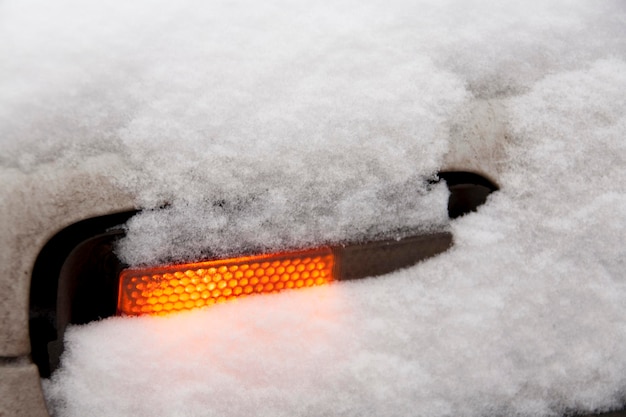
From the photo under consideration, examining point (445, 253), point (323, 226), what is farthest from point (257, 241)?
point (445, 253)

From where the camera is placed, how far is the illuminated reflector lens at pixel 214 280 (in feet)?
3.80

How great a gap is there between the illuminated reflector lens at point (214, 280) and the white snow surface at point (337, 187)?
0.03m

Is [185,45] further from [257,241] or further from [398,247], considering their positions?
[398,247]

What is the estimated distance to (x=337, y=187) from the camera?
1.21m

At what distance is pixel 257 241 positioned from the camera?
1.20 metres

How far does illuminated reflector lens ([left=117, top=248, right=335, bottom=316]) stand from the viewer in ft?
3.80

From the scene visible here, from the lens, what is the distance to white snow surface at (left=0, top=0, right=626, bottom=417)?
1188 millimetres

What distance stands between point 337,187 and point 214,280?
29 centimetres

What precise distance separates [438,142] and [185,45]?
0.57 meters

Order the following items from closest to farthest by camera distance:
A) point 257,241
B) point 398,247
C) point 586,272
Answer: point 257,241 → point 398,247 → point 586,272

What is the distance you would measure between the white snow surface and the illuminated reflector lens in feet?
0.08

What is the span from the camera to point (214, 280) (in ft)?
3.91

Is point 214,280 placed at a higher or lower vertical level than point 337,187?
lower

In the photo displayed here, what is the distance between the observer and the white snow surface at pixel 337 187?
1.19 meters
